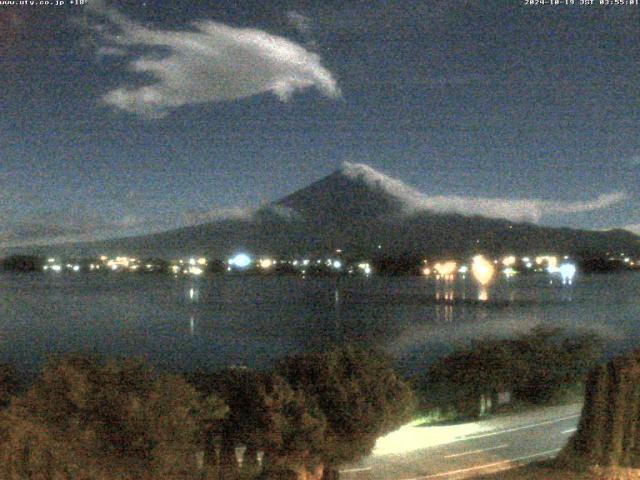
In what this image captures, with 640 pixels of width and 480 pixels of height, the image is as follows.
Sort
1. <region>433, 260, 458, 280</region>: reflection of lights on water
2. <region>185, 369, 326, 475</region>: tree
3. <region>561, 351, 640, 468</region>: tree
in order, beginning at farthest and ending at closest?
<region>433, 260, 458, 280</region>: reflection of lights on water < <region>561, 351, 640, 468</region>: tree < <region>185, 369, 326, 475</region>: tree

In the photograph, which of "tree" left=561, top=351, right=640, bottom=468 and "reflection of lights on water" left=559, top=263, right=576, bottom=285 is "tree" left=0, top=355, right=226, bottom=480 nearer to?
Result: "tree" left=561, top=351, right=640, bottom=468

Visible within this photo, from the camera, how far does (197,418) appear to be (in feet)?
25.0

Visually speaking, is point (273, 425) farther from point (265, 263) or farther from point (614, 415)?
point (265, 263)

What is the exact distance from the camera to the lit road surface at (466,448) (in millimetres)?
10727

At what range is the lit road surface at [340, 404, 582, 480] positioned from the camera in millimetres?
10727

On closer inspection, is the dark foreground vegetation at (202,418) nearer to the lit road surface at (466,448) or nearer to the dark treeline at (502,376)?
the lit road surface at (466,448)

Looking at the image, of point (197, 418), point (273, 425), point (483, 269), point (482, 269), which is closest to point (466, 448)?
point (273, 425)

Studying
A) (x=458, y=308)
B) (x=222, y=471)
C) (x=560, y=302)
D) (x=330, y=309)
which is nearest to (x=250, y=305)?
(x=330, y=309)

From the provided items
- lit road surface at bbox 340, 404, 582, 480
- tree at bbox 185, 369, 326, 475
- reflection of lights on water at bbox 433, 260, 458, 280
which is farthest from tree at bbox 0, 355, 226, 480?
reflection of lights on water at bbox 433, 260, 458, 280

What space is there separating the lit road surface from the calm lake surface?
40.9ft

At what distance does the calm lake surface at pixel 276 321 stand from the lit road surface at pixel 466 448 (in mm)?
12481

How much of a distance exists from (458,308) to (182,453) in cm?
6050

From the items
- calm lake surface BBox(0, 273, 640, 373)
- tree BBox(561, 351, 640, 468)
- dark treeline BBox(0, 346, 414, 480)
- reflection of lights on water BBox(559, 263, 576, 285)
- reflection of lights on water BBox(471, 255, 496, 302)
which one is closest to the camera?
dark treeline BBox(0, 346, 414, 480)

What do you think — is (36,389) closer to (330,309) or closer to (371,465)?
(371,465)
